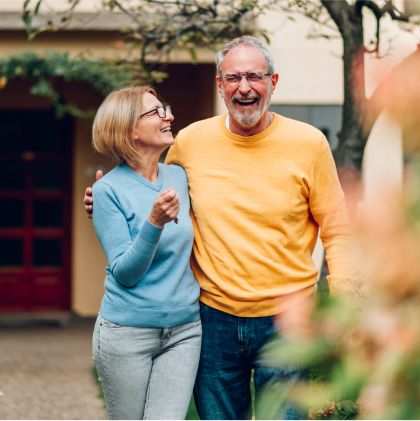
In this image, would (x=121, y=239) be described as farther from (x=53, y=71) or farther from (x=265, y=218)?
(x=53, y=71)

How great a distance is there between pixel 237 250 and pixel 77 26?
14.4ft

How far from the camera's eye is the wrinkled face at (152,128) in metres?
2.21

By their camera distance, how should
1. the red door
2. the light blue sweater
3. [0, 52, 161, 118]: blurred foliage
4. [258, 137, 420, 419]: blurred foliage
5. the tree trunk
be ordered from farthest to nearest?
1. the red door
2. [0, 52, 161, 118]: blurred foliage
3. the tree trunk
4. the light blue sweater
5. [258, 137, 420, 419]: blurred foliage

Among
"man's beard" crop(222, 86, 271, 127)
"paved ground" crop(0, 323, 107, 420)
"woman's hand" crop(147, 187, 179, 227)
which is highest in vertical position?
"man's beard" crop(222, 86, 271, 127)

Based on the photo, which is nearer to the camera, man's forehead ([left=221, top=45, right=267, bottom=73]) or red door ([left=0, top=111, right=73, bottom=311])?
man's forehead ([left=221, top=45, right=267, bottom=73])

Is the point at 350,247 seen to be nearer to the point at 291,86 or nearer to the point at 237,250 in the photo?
the point at 237,250

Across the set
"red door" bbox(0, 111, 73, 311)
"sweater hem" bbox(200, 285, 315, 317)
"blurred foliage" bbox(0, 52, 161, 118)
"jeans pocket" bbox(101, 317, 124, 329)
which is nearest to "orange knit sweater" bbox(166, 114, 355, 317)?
"sweater hem" bbox(200, 285, 315, 317)

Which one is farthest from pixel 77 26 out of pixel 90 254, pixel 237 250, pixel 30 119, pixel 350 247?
pixel 350 247

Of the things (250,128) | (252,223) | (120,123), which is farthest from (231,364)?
(120,123)

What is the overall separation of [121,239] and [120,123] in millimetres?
452

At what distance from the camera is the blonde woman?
2074 millimetres

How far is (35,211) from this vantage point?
782 cm

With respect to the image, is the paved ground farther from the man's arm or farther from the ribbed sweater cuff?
the ribbed sweater cuff

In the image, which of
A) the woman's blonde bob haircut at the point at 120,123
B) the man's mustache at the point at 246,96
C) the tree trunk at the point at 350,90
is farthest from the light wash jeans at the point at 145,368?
the tree trunk at the point at 350,90
